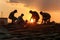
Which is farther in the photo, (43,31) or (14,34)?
(43,31)

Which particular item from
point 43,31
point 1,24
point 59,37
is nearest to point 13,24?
point 1,24

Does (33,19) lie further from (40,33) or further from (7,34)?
(7,34)

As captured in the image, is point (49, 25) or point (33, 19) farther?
point (33, 19)

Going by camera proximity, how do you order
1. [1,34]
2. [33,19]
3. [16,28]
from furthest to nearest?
[33,19]
[16,28]
[1,34]

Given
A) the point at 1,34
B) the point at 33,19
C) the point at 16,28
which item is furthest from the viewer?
the point at 33,19

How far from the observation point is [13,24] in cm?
1376

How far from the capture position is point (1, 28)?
12.9m

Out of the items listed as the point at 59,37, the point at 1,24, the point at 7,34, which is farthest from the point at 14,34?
the point at 59,37

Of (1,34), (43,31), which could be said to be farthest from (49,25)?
(1,34)

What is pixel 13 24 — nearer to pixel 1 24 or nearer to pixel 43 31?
pixel 1 24

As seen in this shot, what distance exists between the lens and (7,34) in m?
12.5

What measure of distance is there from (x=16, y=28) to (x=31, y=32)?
2.34 ft

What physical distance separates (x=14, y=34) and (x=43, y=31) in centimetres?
163

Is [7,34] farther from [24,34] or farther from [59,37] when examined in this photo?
[59,37]
